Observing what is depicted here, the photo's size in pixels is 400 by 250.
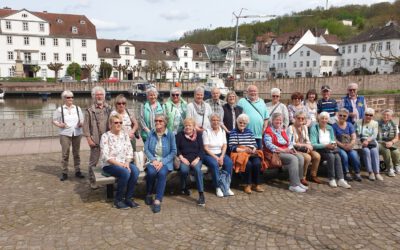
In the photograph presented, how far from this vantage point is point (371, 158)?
7.25 metres

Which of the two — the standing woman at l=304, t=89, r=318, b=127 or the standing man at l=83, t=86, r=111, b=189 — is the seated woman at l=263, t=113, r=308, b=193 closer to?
the standing woman at l=304, t=89, r=318, b=127

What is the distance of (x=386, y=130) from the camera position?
761 centimetres

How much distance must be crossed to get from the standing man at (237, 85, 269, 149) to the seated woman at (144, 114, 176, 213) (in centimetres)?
176

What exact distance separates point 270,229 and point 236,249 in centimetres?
77

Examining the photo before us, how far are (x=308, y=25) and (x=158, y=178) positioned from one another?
121m

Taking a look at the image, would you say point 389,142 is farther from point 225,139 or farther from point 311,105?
point 225,139

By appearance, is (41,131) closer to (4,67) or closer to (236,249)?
(236,249)

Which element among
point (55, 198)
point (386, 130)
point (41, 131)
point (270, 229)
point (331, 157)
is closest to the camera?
point (270, 229)

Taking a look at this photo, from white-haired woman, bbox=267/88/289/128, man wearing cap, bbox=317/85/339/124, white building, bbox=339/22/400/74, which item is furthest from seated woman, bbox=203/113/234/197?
white building, bbox=339/22/400/74

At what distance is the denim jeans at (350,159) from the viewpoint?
7.02 m

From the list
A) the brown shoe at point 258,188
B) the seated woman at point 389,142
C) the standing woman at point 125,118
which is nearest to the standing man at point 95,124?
the standing woman at point 125,118

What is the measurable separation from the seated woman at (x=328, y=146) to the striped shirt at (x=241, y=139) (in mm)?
1396

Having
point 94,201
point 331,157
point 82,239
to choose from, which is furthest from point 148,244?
point 331,157

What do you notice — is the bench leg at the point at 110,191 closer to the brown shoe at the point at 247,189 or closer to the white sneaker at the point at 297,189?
the brown shoe at the point at 247,189
